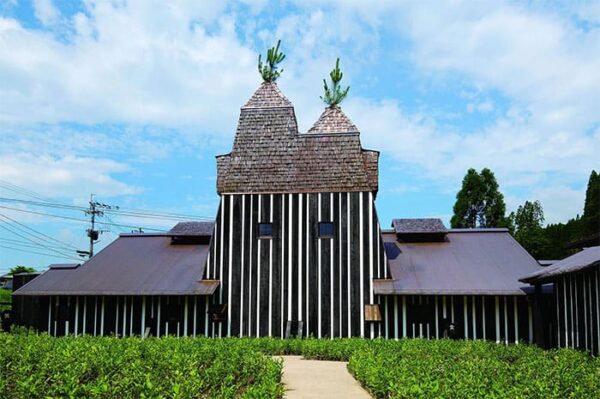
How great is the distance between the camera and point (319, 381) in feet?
40.5

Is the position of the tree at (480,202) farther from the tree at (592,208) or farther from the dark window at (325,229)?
the dark window at (325,229)

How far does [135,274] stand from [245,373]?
13.6 metres

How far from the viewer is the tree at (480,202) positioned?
139 ft

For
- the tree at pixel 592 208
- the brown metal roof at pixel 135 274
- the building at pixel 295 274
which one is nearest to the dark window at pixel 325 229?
the building at pixel 295 274

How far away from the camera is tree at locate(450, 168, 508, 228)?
4247cm

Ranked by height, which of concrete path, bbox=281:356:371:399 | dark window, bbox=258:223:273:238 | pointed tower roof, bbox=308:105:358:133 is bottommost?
concrete path, bbox=281:356:371:399

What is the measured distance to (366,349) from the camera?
50.1 ft

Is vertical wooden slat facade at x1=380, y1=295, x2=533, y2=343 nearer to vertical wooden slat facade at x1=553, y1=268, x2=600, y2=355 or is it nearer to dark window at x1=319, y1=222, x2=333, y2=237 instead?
vertical wooden slat facade at x1=553, y1=268, x2=600, y2=355

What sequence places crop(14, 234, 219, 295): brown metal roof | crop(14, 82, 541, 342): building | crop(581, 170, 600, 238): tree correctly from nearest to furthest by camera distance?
crop(14, 82, 541, 342): building
crop(14, 234, 219, 295): brown metal roof
crop(581, 170, 600, 238): tree

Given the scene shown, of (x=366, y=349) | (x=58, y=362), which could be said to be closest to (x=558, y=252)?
(x=366, y=349)

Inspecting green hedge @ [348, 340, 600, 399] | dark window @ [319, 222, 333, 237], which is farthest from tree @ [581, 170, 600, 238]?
green hedge @ [348, 340, 600, 399]

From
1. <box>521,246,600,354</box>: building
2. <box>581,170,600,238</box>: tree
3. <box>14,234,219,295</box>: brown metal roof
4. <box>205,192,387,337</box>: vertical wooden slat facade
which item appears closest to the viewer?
<box>521,246,600,354</box>: building

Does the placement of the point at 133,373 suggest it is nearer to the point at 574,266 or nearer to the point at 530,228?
the point at 574,266

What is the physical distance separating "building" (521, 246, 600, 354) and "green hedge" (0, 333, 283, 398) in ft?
25.3
